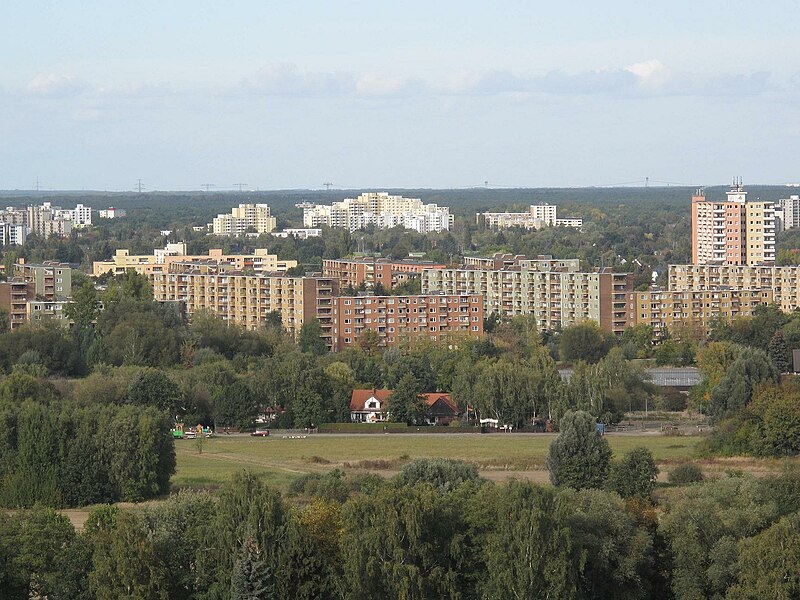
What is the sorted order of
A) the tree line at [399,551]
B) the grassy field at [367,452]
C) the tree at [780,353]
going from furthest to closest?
the tree at [780,353], the grassy field at [367,452], the tree line at [399,551]

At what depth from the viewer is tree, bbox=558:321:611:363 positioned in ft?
156

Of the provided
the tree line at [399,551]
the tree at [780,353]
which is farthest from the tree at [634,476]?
the tree at [780,353]

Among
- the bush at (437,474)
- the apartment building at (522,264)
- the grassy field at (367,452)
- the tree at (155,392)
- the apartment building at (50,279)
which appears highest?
the apartment building at (522,264)

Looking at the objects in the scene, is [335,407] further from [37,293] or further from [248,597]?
[37,293]

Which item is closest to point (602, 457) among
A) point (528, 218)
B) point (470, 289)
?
point (470, 289)

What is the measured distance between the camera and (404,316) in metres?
53.9

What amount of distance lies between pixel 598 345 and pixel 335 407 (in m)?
13.0

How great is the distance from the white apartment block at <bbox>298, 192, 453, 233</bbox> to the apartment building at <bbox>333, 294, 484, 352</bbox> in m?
69.8

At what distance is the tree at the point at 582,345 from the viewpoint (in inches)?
1876

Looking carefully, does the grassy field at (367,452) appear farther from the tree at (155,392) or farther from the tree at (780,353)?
the tree at (780,353)

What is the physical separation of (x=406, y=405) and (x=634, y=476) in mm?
12174

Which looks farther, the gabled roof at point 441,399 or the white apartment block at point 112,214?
the white apartment block at point 112,214

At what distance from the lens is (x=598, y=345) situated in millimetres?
48188

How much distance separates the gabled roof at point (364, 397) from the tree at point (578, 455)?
1086 cm
